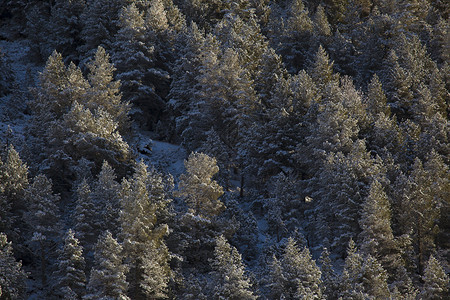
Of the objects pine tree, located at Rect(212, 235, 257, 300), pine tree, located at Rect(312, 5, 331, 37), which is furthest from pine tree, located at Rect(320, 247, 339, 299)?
pine tree, located at Rect(312, 5, 331, 37)

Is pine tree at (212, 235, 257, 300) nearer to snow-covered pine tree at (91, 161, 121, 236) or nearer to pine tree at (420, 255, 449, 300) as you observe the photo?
snow-covered pine tree at (91, 161, 121, 236)

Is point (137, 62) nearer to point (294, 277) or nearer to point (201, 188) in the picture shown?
point (201, 188)

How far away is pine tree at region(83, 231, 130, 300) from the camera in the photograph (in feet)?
113

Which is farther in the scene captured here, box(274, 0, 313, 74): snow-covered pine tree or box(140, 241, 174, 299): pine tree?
box(274, 0, 313, 74): snow-covered pine tree

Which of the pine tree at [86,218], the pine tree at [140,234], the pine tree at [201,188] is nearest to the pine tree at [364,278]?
the pine tree at [201,188]

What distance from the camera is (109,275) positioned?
34469 mm

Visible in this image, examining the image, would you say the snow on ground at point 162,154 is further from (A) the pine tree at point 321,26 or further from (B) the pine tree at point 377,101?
(A) the pine tree at point 321,26

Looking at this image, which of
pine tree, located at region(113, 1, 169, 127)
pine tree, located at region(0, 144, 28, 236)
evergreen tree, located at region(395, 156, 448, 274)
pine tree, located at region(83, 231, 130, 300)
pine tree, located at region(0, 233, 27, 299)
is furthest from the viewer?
pine tree, located at region(113, 1, 169, 127)

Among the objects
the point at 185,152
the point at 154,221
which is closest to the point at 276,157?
the point at 185,152

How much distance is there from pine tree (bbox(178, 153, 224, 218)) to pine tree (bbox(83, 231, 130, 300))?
776cm

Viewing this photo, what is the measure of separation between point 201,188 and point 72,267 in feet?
34.9

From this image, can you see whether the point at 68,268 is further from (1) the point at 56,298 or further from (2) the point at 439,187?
(2) the point at 439,187

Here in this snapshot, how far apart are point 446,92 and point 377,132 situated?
10813 mm

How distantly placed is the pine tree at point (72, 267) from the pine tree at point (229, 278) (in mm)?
8623
